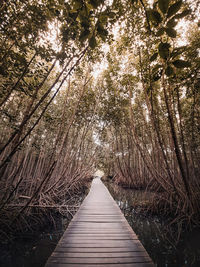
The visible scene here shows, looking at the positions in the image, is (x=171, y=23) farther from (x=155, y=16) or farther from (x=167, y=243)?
(x=167, y=243)

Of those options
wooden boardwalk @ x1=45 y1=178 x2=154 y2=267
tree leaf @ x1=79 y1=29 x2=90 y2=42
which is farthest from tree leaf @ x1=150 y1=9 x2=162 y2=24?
wooden boardwalk @ x1=45 y1=178 x2=154 y2=267

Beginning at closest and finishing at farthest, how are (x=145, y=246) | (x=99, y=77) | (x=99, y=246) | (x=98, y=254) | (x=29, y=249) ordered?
1. (x=98, y=254)
2. (x=99, y=246)
3. (x=29, y=249)
4. (x=145, y=246)
5. (x=99, y=77)

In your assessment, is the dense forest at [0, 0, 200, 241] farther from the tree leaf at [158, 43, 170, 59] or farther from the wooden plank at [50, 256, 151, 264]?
the wooden plank at [50, 256, 151, 264]

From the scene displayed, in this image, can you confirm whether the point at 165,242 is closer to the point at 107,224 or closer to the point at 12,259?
the point at 107,224

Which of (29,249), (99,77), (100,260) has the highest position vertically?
(99,77)

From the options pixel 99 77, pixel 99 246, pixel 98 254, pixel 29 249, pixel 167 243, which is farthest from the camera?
pixel 99 77

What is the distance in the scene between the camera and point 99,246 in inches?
82.0

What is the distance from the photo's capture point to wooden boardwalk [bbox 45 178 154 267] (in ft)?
5.64

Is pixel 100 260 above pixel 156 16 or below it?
below

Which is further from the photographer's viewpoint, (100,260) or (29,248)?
(29,248)

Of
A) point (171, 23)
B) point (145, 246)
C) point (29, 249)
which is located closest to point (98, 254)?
point (145, 246)

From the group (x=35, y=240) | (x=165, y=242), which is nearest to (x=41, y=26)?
(x=35, y=240)

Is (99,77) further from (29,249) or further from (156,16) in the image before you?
(29,249)

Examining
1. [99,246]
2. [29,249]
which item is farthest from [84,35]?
[29,249]
